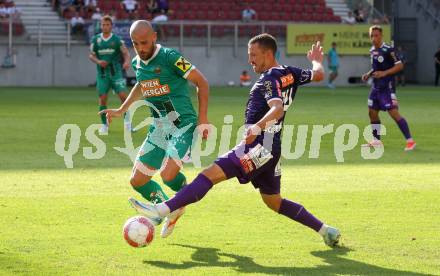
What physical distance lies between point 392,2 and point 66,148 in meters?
38.0

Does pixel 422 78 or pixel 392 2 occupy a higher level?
pixel 392 2

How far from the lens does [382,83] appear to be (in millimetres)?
18078

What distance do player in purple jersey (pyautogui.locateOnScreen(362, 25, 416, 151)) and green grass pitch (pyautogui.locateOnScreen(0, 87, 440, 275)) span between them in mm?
530

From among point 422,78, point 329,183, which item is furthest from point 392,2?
point 329,183

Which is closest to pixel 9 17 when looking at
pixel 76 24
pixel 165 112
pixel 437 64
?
pixel 76 24

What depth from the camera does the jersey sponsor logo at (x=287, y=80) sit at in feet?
27.3

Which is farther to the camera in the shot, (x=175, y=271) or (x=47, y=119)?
(x=47, y=119)

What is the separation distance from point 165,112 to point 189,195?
1.63 meters

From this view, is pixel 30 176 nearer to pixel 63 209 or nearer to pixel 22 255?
pixel 63 209

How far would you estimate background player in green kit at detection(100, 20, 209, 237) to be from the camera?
29.9ft

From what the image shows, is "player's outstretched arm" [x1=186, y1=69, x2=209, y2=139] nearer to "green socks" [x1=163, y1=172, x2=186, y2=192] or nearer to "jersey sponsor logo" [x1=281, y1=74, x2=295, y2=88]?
"green socks" [x1=163, y1=172, x2=186, y2=192]

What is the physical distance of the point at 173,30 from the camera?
4472cm

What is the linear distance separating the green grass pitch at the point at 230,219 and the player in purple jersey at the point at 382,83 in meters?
0.53

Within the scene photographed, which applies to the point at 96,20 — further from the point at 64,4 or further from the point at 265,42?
the point at 265,42
